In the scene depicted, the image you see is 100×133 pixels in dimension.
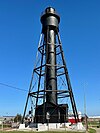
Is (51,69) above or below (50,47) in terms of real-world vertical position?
below

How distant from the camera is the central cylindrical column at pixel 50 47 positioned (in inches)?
1677

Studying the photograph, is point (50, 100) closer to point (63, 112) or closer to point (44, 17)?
point (63, 112)

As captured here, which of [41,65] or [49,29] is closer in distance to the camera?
[41,65]

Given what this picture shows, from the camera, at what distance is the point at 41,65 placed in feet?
145

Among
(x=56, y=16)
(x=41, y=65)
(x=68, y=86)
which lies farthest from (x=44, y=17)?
(x=68, y=86)

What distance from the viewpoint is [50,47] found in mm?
45594

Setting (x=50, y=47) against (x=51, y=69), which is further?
(x=50, y=47)

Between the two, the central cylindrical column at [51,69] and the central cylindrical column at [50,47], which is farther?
the central cylindrical column at [50,47]

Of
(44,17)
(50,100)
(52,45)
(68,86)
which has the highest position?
(44,17)

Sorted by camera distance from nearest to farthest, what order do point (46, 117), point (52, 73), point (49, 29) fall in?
point (46, 117), point (52, 73), point (49, 29)

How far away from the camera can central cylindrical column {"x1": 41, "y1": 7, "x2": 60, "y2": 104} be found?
42.6 meters

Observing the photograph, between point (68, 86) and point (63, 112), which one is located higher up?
point (68, 86)

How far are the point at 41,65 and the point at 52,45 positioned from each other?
5022 mm

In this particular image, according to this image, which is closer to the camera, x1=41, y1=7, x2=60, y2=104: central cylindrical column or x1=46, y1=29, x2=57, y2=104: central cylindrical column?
x1=46, y1=29, x2=57, y2=104: central cylindrical column
